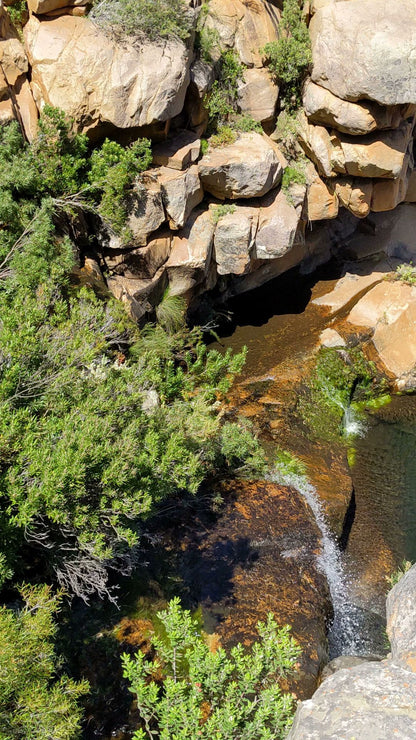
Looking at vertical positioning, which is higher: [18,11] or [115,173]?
[18,11]

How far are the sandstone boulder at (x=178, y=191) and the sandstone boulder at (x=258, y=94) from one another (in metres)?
3.26

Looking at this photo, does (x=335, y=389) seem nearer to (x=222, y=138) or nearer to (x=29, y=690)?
(x=222, y=138)

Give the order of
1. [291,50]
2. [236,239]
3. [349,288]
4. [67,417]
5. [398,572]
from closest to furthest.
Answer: [67,417] < [398,572] < [236,239] < [291,50] < [349,288]

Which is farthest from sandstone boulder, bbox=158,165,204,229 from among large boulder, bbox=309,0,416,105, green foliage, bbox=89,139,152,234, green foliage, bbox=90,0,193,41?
large boulder, bbox=309,0,416,105

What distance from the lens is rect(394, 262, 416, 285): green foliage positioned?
1656cm

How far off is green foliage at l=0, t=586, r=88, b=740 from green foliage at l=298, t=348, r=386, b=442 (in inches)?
338

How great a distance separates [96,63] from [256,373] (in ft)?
26.2

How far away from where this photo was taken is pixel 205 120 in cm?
1387

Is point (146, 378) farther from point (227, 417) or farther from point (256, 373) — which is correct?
point (256, 373)

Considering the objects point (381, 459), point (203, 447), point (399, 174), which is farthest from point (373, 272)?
point (203, 447)

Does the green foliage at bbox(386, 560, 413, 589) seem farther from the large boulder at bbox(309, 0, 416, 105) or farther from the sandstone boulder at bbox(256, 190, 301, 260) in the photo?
the large boulder at bbox(309, 0, 416, 105)

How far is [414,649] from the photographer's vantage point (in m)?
4.32

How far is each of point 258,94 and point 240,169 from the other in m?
3.09

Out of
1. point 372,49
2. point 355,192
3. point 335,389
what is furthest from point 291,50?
point 335,389
